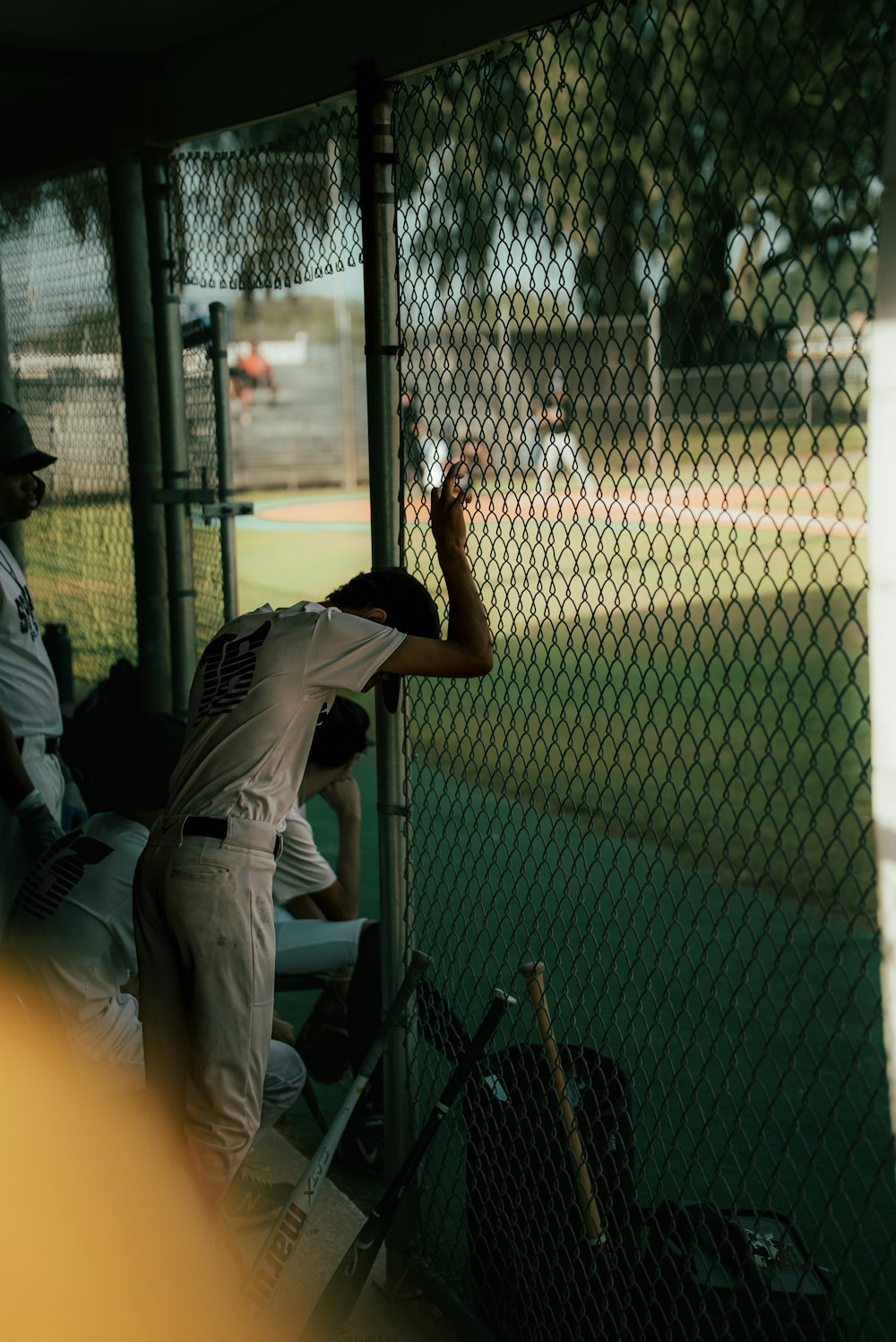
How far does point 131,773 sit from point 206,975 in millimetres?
774

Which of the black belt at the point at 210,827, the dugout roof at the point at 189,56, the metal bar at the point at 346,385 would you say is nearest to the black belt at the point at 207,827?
the black belt at the point at 210,827

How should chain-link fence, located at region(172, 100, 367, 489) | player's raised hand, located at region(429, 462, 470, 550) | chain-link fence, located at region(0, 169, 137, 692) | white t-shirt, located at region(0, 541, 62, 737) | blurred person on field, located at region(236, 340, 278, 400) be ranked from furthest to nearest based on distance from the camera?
blurred person on field, located at region(236, 340, 278, 400) → chain-link fence, located at region(0, 169, 137, 692) → white t-shirt, located at region(0, 541, 62, 737) → chain-link fence, located at region(172, 100, 367, 489) → player's raised hand, located at region(429, 462, 470, 550)

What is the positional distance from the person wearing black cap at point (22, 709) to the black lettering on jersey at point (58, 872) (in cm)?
72

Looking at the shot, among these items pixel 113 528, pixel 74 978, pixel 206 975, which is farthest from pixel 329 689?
pixel 113 528

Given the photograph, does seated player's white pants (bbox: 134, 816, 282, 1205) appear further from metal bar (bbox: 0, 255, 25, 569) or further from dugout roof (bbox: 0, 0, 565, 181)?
metal bar (bbox: 0, 255, 25, 569)

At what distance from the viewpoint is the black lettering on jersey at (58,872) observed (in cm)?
319

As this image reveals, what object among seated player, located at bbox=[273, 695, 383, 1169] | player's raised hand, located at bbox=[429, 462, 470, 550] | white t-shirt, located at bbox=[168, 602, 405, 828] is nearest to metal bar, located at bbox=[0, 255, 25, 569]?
seated player, located at bbox=[273, 695, 383, 1169]

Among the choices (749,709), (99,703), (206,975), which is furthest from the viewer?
(749,709)

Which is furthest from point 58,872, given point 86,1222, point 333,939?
point 333,939

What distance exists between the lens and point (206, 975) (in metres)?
2.76

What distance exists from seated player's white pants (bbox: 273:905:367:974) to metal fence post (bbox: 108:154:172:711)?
→ 1.26 metres

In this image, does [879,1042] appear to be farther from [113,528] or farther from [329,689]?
[113,528]

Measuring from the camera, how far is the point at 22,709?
4.19m

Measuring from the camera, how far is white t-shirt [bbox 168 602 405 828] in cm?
276
